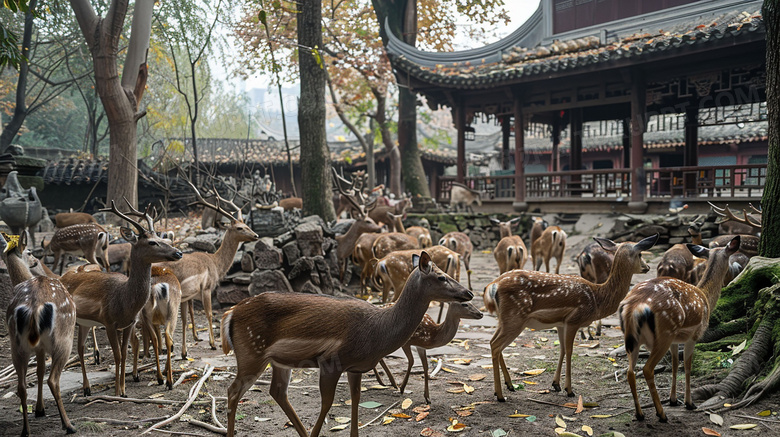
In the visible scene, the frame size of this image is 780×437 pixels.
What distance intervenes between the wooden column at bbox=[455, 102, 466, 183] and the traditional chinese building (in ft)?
0.12

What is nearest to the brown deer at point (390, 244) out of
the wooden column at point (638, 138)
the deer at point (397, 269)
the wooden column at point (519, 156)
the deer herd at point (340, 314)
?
the deer at point (397, 269)

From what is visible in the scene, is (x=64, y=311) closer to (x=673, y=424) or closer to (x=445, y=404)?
(x=445, y=404)

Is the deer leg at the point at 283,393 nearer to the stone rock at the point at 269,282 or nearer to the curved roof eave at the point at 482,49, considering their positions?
the stone rock at the point at 269,282

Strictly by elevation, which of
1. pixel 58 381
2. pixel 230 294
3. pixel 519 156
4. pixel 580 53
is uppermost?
Result: pixel 580 53

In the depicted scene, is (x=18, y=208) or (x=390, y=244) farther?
(x=18, y=208)

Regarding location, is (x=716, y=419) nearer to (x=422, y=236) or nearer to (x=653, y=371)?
(x=653, y=371)

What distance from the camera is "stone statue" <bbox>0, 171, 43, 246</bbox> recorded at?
9434 millimetres

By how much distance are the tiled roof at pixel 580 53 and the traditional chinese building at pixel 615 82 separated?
0.03m

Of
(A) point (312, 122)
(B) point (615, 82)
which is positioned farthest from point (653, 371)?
(B) point (615, 82)

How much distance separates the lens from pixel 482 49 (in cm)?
1758

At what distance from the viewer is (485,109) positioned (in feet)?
57.5

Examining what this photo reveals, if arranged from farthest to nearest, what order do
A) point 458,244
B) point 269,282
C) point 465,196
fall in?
point 465,196 < point 458,244 < point 269,282

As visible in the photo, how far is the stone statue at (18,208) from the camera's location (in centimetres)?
943

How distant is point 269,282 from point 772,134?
605 cm
